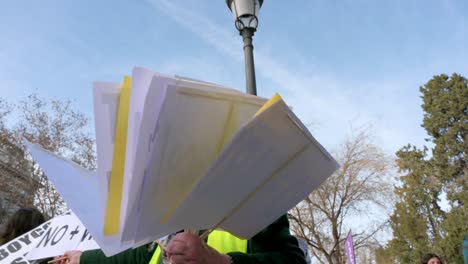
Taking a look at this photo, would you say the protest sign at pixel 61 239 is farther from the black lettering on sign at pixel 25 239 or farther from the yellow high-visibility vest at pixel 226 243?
the yellow high-visibility vest at pixel 226 243

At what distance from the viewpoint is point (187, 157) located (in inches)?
32.3

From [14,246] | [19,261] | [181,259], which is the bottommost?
[181,259]

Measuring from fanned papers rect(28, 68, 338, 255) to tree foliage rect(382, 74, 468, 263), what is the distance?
23.6m

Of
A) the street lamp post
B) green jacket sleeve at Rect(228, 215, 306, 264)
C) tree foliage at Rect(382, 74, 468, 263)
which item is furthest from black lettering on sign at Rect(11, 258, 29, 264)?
tree foliage at Rect(382, 74, 468, 263)

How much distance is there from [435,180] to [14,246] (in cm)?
2673

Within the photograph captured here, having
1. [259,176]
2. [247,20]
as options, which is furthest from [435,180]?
[259,176]

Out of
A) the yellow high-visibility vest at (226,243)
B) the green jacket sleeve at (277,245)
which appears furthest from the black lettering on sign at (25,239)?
the green jacket sleeve at (277,245)

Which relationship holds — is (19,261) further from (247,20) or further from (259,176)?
(247,20)

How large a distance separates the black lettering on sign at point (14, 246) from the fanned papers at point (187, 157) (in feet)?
6.66

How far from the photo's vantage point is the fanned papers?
0.74 meters

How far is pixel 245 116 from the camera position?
836mm

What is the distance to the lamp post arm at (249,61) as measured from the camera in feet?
13.4

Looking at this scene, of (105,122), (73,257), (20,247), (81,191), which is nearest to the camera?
(105,122)

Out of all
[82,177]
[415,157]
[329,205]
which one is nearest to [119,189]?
[82,177]
